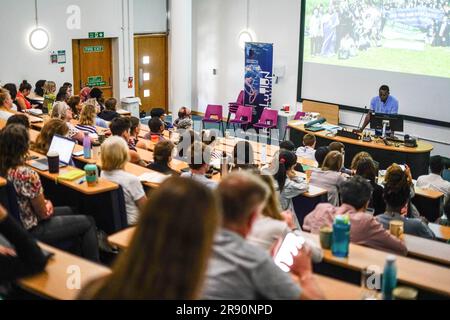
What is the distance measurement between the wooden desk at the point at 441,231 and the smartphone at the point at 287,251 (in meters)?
2.36

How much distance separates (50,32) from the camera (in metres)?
11.9

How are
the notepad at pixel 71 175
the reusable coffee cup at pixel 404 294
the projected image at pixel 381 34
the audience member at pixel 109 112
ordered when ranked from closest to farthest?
the reusable coffee cup at pixel 404 294, the notepad at pixel 71 175, the audience member at pixel 109 112, the projected image at pixel 381 34

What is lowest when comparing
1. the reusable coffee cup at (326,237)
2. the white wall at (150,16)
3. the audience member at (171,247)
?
the reusable coffee cup at (326,237)

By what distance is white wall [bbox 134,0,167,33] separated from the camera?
13.5 m

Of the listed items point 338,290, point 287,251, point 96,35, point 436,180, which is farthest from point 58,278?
point 96,35

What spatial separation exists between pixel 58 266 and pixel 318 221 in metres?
1.82

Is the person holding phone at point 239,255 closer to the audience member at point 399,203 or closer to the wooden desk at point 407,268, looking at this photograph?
the wooden desk at point 407,268

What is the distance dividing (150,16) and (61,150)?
8.31 meters

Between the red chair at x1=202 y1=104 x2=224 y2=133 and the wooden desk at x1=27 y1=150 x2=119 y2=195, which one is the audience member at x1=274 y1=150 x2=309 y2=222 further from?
the red chair at x1=202 y1=104 x2=224 y2=133

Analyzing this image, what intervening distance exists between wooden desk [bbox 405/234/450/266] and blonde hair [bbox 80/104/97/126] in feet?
16.3

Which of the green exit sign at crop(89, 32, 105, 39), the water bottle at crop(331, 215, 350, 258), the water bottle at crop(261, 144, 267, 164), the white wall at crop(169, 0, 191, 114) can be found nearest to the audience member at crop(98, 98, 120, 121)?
the water bottle at crop(261, 144, 267, 164)

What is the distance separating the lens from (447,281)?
128 inches

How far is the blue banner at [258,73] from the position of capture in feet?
41.7

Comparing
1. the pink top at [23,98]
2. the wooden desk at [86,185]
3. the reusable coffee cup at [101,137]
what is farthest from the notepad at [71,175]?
the pink top at [23,98]
